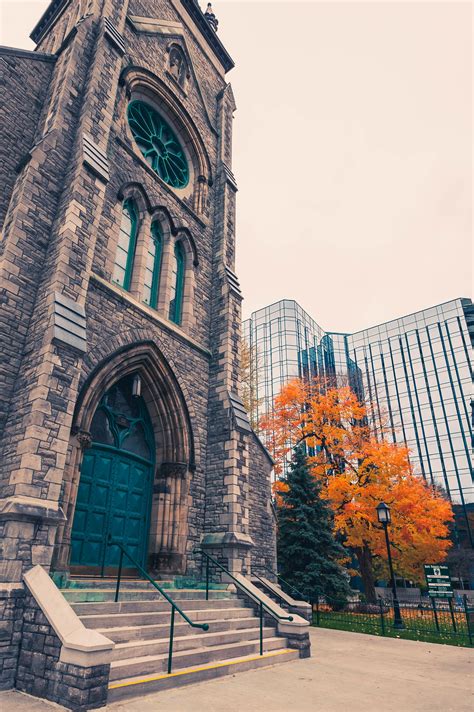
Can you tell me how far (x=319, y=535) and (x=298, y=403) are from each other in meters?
9.32

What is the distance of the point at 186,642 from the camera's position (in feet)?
23.0

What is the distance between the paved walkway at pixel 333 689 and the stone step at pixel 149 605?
1353 millimetres

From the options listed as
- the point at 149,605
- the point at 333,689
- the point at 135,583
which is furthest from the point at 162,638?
the point at 333,689

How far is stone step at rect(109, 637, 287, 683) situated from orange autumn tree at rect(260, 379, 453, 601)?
39.6 feet

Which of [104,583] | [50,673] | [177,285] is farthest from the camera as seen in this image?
[177,285]

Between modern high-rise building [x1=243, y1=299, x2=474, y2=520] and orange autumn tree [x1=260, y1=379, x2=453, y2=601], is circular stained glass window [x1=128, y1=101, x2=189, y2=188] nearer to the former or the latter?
orange autumn tree [x1=260, y1=379, x2=453, y2=601]

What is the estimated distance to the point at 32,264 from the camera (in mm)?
9312

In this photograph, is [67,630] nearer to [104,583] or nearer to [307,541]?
[104,583]

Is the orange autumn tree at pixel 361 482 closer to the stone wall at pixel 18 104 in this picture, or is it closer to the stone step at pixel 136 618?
the stone step at pixel 136 618

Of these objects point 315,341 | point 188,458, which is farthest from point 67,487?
point 315,341

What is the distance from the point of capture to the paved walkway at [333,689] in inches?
204

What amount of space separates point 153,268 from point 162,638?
31.6 feet

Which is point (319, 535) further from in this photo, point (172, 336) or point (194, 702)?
point (194, 702)

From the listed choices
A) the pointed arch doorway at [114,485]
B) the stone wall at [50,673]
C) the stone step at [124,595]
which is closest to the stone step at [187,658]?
the stone wall at [50,673]
